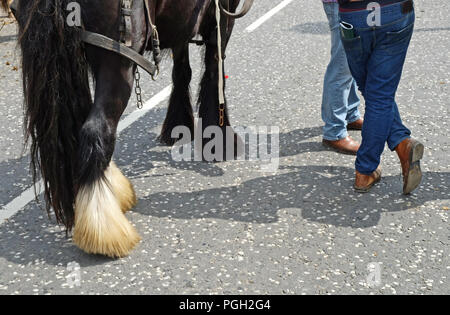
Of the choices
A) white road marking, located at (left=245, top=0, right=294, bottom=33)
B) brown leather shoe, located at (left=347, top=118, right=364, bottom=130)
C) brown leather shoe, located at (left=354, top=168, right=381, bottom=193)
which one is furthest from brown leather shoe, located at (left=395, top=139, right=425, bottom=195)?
white road marking, located at (left=245, top=0, right=294, bottom=33)

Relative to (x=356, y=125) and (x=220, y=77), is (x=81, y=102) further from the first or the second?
(x=356, y=125)

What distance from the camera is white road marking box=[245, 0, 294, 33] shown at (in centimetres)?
834

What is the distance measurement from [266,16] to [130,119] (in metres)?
4.25

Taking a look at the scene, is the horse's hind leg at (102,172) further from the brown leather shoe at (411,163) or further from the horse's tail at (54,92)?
the brown leather shoe at (411,163)

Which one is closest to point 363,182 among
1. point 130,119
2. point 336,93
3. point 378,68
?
point 378,68

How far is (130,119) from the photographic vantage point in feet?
17.7

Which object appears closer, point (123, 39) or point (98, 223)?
point (123, 39)

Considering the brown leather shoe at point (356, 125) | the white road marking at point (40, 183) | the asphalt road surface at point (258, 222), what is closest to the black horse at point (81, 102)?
the asphalt road surface at point (258, 222)

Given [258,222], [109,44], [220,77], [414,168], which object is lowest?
[258,222]

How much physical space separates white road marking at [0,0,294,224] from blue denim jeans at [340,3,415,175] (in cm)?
210

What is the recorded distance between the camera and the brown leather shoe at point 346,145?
4.66m

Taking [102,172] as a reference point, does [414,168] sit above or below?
below

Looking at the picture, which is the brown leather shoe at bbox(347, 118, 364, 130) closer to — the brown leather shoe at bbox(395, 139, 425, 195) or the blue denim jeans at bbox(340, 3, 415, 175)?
the blue denim jeans at bbox(340, 3, 415, 175)
